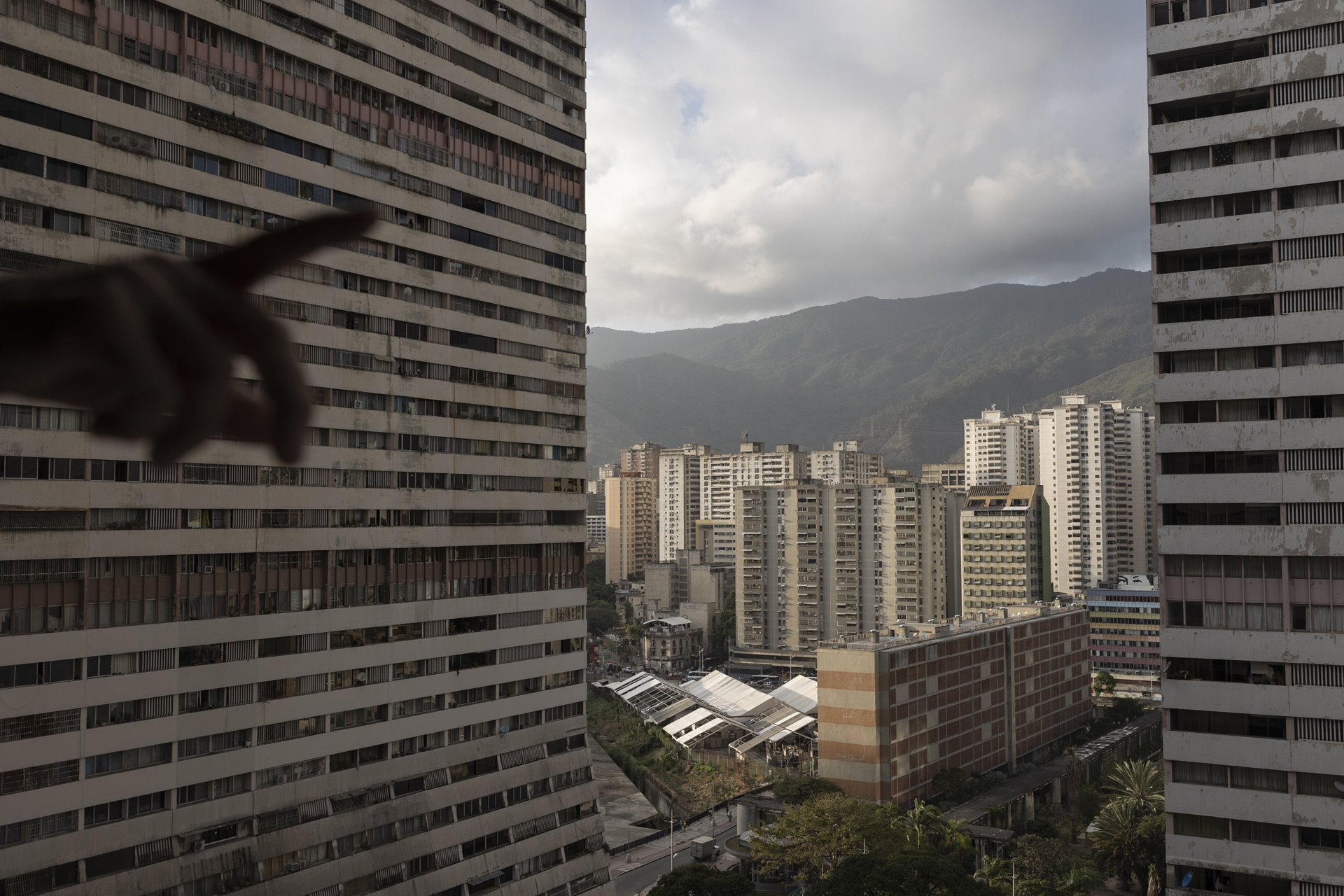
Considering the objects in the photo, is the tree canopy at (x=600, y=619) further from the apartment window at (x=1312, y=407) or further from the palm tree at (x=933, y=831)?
the apartment window at (x=1312, y=407)

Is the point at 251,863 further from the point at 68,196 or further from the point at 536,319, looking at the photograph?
the point at 536,319

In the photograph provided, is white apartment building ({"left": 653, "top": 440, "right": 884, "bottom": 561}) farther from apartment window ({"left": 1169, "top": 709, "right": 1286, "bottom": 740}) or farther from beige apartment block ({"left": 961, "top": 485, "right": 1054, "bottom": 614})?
apartment window ({"left": 1169, "top": 709, "right": 1286, "bottom": 740})

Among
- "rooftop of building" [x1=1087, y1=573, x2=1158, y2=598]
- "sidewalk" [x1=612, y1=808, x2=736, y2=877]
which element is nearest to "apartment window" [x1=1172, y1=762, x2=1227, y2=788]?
"sidewalk" [x1=612, y1=808, x2=736, y2=877]

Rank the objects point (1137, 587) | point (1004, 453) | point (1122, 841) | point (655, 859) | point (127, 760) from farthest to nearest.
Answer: point (1004, 453), point (1137, 587), point (655, 859), point (1122, 841), point (127, 760)

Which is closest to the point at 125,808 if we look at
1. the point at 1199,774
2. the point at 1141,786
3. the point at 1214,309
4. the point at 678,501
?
the point at 1199,774

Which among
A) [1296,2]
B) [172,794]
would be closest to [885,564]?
[1296,2]

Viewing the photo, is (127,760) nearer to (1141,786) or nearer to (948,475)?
(1141,786)
